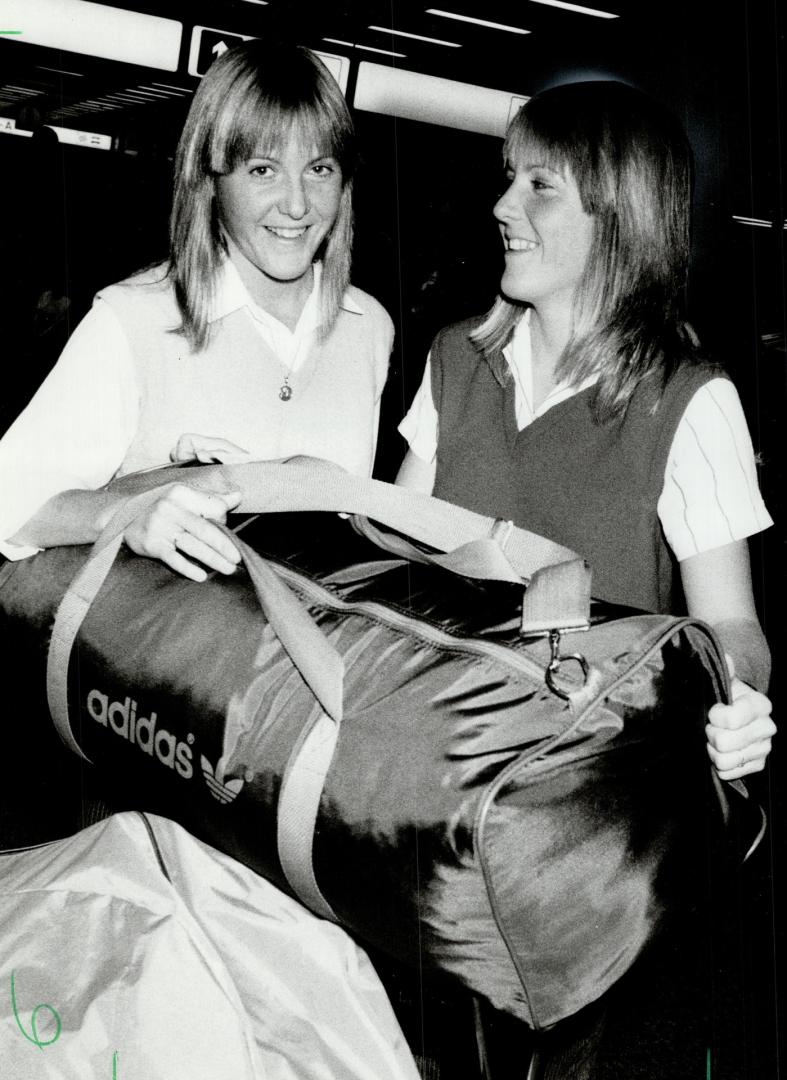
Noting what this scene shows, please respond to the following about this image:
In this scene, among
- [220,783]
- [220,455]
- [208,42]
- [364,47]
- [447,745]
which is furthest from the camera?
[364,47]

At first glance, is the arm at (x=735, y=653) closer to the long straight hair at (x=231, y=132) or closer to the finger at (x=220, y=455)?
the finger at (x=220, y=455)

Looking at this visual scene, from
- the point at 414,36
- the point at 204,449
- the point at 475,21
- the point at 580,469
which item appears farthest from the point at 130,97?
the point at 580,469

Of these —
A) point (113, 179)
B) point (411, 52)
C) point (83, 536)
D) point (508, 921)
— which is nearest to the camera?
point (508, 921)

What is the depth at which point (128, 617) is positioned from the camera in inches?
36.7

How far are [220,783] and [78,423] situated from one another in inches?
23.1

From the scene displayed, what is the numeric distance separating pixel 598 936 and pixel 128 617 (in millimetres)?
489

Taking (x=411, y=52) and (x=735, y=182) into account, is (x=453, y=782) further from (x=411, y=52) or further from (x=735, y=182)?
(x=735, y=182)

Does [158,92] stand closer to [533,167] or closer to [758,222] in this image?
[758,222]

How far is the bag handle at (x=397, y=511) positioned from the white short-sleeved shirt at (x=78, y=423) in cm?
23

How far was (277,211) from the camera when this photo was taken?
135 cm

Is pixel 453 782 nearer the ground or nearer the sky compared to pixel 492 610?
nearer the ground

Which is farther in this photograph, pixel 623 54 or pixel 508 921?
pixel 623 54

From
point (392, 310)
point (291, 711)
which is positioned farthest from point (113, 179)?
point (291, 711)

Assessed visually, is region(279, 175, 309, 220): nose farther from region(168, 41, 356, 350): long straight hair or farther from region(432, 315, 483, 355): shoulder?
region(432, 315, 483, 355): shoulder
